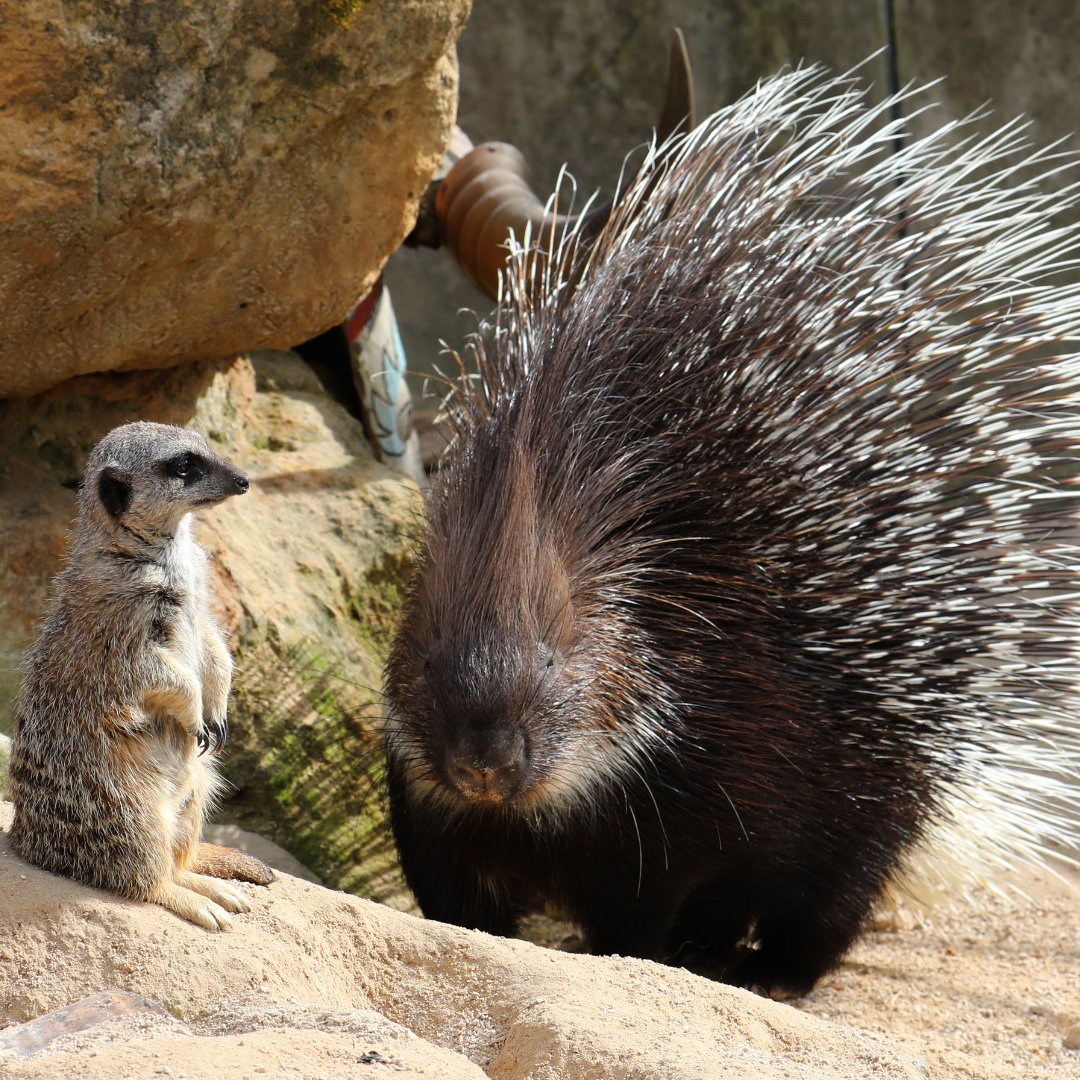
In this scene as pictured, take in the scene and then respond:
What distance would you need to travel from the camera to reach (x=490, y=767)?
2799 millimetres

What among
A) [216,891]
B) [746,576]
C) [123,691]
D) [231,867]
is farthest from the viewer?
[746,576]

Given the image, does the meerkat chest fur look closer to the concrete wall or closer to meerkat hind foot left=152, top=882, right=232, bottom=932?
meerkat hind foot left=152, top=882, right=232, bottom=932

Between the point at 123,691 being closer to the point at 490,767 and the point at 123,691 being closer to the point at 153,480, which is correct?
the point at 153,480

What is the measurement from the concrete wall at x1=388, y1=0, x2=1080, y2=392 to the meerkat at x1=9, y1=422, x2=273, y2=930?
566cm

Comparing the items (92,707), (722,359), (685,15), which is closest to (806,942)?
(722,359)

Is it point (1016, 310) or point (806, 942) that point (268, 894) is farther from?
point (1016, 310)

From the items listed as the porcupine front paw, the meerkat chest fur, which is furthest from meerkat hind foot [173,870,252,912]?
the meerkat chest fur

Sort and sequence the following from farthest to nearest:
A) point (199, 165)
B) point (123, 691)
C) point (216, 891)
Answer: point (199, 165) < point (216, 891) < point (123, 691)

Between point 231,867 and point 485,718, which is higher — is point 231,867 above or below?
below

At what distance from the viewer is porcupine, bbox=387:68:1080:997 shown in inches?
122

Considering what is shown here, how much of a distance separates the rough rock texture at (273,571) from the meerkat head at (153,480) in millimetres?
973

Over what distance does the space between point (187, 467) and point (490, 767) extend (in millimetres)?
882

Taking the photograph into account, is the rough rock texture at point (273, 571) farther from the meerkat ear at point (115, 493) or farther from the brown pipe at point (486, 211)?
the meerkat ear at point (115, 493)

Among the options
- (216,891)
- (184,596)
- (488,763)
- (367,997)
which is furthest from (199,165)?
(367,997)
